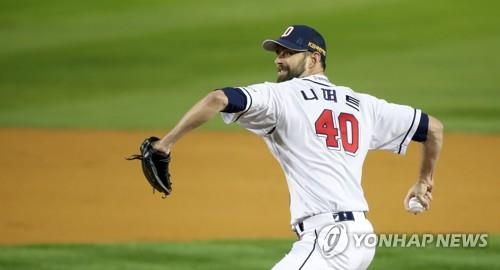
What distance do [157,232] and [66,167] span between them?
3017 millimetres

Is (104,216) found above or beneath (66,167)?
beneath

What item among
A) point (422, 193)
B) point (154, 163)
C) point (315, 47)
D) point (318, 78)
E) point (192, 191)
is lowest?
point (422, 193)

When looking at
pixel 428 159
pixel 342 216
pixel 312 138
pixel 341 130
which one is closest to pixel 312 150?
pixel 312 138

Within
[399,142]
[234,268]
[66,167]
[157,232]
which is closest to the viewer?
[399,142]

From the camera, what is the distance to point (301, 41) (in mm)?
5305

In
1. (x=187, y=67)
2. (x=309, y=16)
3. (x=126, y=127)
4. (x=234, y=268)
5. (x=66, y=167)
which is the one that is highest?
(x=309, y=16)

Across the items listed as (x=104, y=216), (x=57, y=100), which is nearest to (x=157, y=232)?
(x=104, y=216)

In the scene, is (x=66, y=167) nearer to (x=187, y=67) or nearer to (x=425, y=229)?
(x=425, y=229)

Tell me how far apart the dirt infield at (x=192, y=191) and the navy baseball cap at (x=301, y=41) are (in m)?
4.18

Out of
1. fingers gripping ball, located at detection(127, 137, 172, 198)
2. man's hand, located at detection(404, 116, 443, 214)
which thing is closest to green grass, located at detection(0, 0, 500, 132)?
man's hand, located at detection(404, 116, 443, 214)

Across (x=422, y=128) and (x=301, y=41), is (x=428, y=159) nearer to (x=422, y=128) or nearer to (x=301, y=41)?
(x=422, y=128)

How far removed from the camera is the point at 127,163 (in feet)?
40.3

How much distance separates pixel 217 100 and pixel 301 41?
2.71ft

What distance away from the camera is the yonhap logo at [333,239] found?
4945 mm
